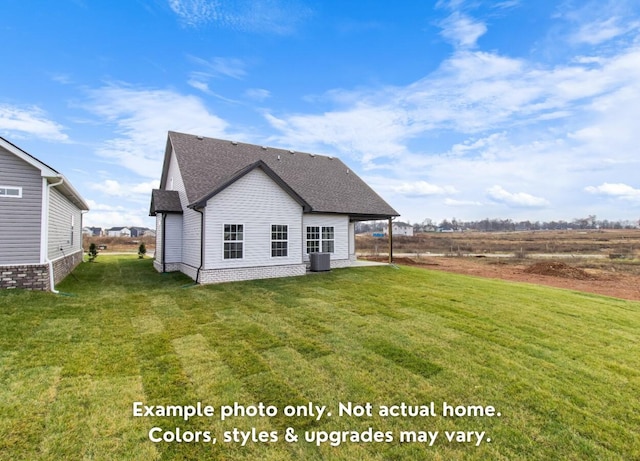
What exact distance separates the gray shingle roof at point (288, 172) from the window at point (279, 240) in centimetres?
167

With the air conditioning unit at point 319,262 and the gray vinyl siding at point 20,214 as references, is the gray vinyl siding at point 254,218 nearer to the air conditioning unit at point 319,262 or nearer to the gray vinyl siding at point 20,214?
the air conditioning unit at point 319,262

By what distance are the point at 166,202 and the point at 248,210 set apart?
5150 mm

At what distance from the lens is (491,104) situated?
14.7 m

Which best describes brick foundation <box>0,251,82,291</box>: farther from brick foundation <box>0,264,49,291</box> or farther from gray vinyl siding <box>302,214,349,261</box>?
gray vinyl siding <box>302,214,349,261</box>

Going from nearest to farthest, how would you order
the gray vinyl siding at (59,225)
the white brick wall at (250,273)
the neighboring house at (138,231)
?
the gray vinyl siding at (59,225), the white brick wall at (250,273), the neighboring house at (138,231)

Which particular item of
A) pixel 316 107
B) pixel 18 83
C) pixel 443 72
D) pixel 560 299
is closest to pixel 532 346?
pixel 560 299

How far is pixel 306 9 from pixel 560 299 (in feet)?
49.2

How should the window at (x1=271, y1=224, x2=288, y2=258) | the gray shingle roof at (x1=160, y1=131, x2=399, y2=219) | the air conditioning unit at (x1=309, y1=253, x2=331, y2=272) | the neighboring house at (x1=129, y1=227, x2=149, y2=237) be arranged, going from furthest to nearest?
the neighboring house at (x1=129, y1=227, x2=149, y2=237) < the air conditioning unit at (x1=309, y1=253, x2=331, y2=272) < the gray shingle roof at (x1=160, y1=131, x2=399, y2=219) < the window at (x1=271, y1=224, x2=288, y2=258)

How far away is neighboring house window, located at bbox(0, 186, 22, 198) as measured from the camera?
28.9ft

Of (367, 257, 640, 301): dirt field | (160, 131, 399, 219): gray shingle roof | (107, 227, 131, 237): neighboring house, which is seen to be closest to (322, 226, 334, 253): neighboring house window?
(160, 131, 399, 219): gray shingle roof

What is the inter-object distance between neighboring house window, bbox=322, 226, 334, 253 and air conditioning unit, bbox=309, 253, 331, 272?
1.26 metres

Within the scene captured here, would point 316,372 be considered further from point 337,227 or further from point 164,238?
point 164,238

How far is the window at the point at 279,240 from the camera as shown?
42.5 ft

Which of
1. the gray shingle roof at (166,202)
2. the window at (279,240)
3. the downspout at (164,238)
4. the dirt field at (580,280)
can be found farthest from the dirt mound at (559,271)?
the downspout at (164,238)
